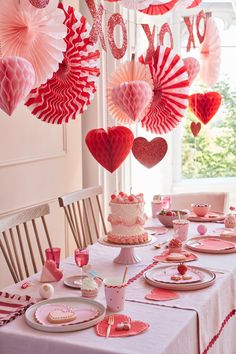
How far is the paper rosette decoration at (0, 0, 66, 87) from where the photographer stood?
210 cm

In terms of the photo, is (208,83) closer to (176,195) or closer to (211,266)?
(176,195)

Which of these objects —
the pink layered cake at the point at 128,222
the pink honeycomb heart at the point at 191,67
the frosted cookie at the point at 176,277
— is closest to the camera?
the frosted cookie at the point at 176,277

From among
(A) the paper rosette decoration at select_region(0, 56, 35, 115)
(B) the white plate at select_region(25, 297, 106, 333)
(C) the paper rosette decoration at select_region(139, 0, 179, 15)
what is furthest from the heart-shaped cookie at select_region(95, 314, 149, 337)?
(C) the paper rosette decoration at select_region(139, 0, 179, 15)

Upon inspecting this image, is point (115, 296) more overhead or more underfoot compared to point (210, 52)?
more underfoot

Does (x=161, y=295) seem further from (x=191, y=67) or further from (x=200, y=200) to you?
(x=200, y=200)

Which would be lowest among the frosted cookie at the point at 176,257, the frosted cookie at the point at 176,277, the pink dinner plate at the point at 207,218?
the frosted cookie at the point at 176,257

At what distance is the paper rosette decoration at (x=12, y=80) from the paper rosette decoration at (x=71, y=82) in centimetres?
65

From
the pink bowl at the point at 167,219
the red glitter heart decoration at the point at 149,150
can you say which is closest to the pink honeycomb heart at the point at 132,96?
the red glitter heart decoration at the point at 149,150

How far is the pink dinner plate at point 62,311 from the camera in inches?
66.0

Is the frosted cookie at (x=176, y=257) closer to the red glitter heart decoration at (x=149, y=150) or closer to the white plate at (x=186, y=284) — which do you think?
the white plate at (x=186, y=284)

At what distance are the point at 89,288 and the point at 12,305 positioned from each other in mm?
249

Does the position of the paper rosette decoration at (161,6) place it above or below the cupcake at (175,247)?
above

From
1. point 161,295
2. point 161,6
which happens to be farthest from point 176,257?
point 161,6

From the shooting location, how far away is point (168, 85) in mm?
2973
